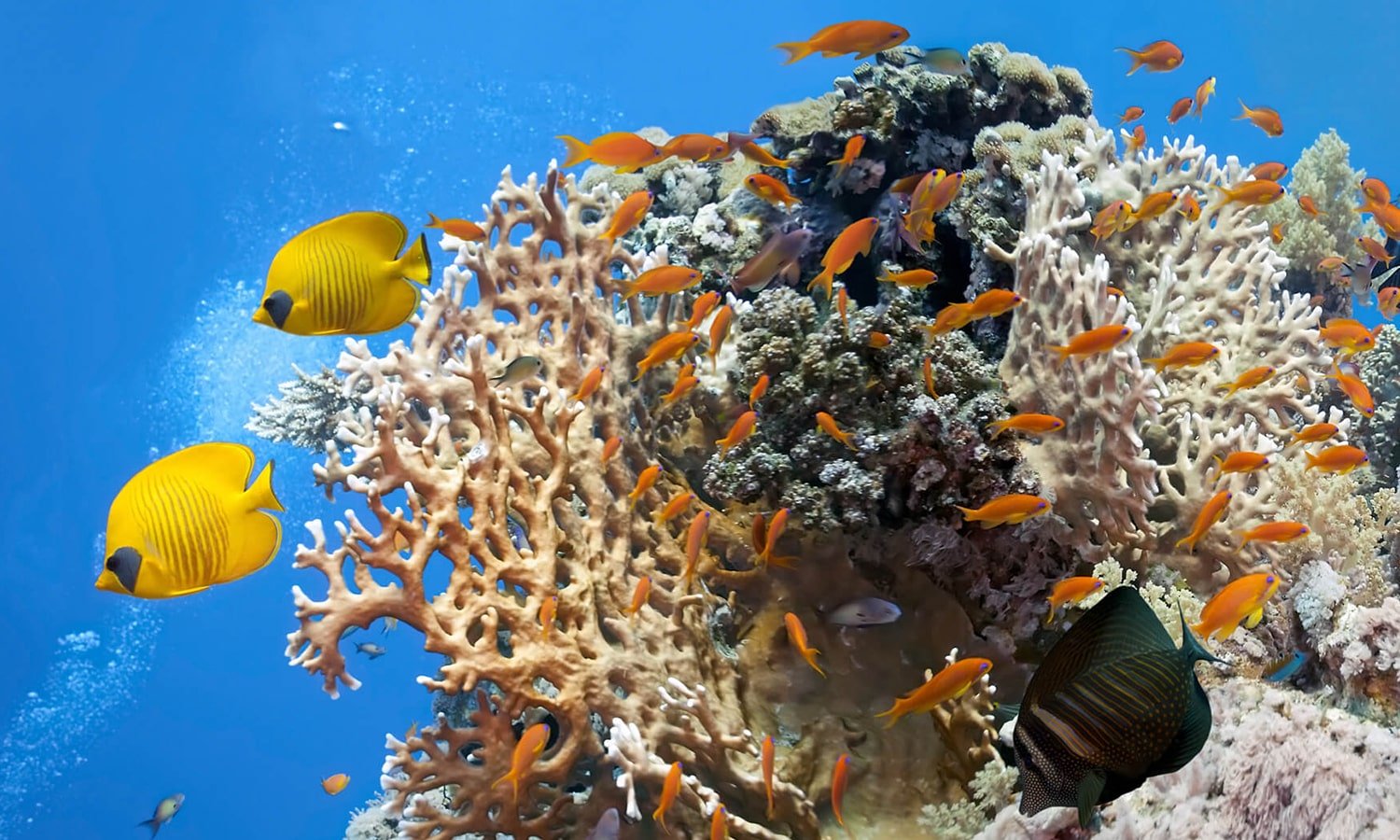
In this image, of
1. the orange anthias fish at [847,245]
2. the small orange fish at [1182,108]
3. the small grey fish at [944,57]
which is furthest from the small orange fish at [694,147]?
the small orange fish at [1182,108]

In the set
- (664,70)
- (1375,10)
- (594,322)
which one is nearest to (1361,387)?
(594,322)

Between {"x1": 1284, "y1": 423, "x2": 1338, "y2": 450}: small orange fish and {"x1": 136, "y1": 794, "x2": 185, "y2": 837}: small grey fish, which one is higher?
{"x1": 136, "y1": 794, "x2": 185, "y2": 837}: small grey fish

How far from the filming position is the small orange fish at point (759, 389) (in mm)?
4148

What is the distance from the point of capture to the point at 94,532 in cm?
3259

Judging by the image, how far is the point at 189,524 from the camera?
1892 mm

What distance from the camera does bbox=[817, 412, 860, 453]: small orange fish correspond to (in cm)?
393

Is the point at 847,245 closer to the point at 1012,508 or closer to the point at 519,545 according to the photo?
the point at 1012,508

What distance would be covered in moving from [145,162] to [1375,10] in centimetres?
5387

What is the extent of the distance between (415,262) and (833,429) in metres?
2.27

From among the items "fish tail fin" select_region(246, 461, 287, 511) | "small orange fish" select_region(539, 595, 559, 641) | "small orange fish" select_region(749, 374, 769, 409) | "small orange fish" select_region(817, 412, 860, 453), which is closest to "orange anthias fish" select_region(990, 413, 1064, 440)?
"small orange fish" select_region(817, 412, 860, 453)

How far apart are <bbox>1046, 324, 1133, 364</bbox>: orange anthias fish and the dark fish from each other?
2.50 metres

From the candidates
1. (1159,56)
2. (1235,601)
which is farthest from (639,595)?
(1159,56)

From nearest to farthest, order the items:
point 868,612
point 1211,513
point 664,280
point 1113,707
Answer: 1. point 1113,707
2. point 1211,513
3. point 868,612
4. point 664,280

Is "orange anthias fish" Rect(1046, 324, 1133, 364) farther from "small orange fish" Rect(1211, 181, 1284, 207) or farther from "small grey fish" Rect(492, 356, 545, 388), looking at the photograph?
"small grey fish" Rect(492, 356, 545, 388)
